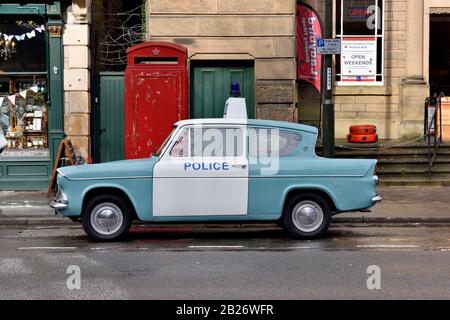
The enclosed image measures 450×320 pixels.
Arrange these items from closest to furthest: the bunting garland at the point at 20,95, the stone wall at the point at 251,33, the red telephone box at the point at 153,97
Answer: the red telephone box at the point at 153,97 → the bunting garland at the point at 20,95 → the stone wall at the point at 251,33

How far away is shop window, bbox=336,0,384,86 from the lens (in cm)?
1781

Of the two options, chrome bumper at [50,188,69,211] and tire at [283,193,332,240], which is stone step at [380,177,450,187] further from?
chrome bumper at [50,188,69,211]

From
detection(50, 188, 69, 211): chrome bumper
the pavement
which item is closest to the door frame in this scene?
the pavement

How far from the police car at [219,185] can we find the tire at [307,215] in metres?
0.01

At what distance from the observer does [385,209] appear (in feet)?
40.9

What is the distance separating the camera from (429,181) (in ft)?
51.0

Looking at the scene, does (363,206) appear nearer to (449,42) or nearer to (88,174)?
(88,174)

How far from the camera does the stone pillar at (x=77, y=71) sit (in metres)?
15.0

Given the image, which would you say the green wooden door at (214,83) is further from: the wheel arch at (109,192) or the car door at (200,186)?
the wheel arch at (109,192)

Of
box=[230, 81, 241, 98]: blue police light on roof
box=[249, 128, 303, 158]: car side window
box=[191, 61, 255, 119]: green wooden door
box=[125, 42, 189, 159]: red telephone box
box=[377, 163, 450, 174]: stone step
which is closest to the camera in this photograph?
box=[249, 128, 303, 158]: car side window

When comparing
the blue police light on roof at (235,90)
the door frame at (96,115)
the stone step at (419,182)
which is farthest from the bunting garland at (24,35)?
the stone step at (419,182)

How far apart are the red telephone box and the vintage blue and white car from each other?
14.5 ft


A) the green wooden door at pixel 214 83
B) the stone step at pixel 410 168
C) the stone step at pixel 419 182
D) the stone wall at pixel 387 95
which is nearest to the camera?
the stone step at pixel 419 182
